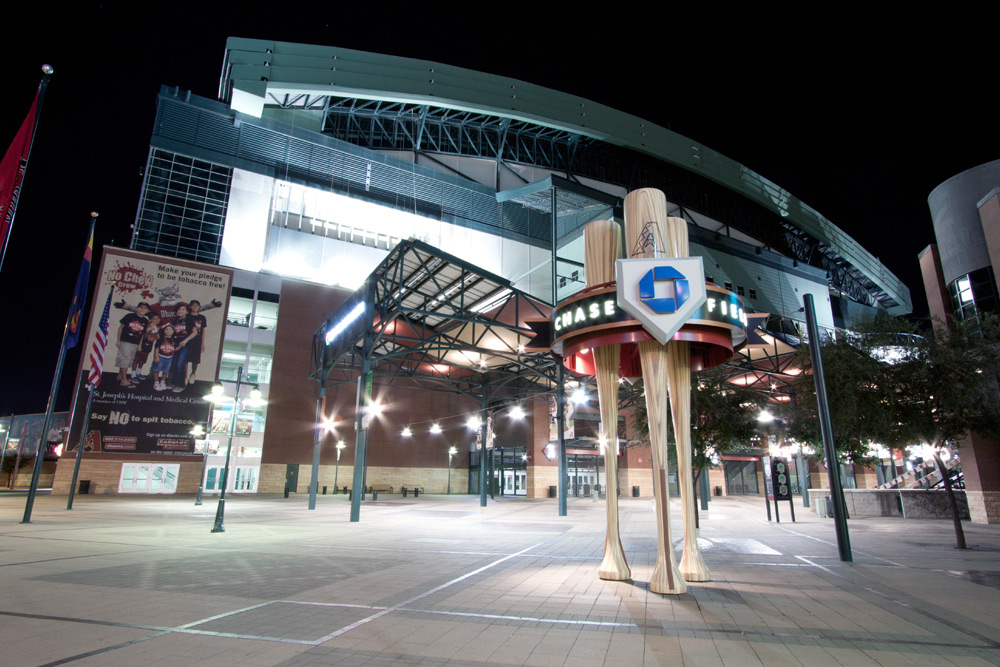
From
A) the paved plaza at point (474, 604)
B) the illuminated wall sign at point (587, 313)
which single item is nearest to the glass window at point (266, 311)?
the paved plaza at point (474, 604)

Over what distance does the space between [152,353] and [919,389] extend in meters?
43.4

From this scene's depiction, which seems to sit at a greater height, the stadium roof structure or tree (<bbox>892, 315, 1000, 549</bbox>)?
the stadium roof structure

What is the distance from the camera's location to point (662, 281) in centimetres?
769

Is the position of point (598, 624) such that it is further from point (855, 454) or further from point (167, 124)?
point (167, 124)

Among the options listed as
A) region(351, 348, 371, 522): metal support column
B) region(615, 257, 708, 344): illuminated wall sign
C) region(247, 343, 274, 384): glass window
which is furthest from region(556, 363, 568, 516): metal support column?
region(247, 343, 274, 384): glass window

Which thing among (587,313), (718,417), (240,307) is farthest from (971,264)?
(240,307)

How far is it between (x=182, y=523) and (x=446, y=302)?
13236 mm

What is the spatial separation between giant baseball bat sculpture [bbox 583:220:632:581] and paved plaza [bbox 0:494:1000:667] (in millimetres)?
412

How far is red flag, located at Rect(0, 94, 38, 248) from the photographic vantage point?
418 inches

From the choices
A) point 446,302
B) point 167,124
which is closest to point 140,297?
point 167,124

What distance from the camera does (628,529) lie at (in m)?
18.5

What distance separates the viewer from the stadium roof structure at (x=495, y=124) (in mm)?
40062

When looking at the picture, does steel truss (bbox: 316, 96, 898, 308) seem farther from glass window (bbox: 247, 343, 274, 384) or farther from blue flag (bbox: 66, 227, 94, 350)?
blue flag (bbox: 66, 227, 94, 350)

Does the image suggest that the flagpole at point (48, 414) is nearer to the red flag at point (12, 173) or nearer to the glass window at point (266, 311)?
the red flag at point (12, 173)
